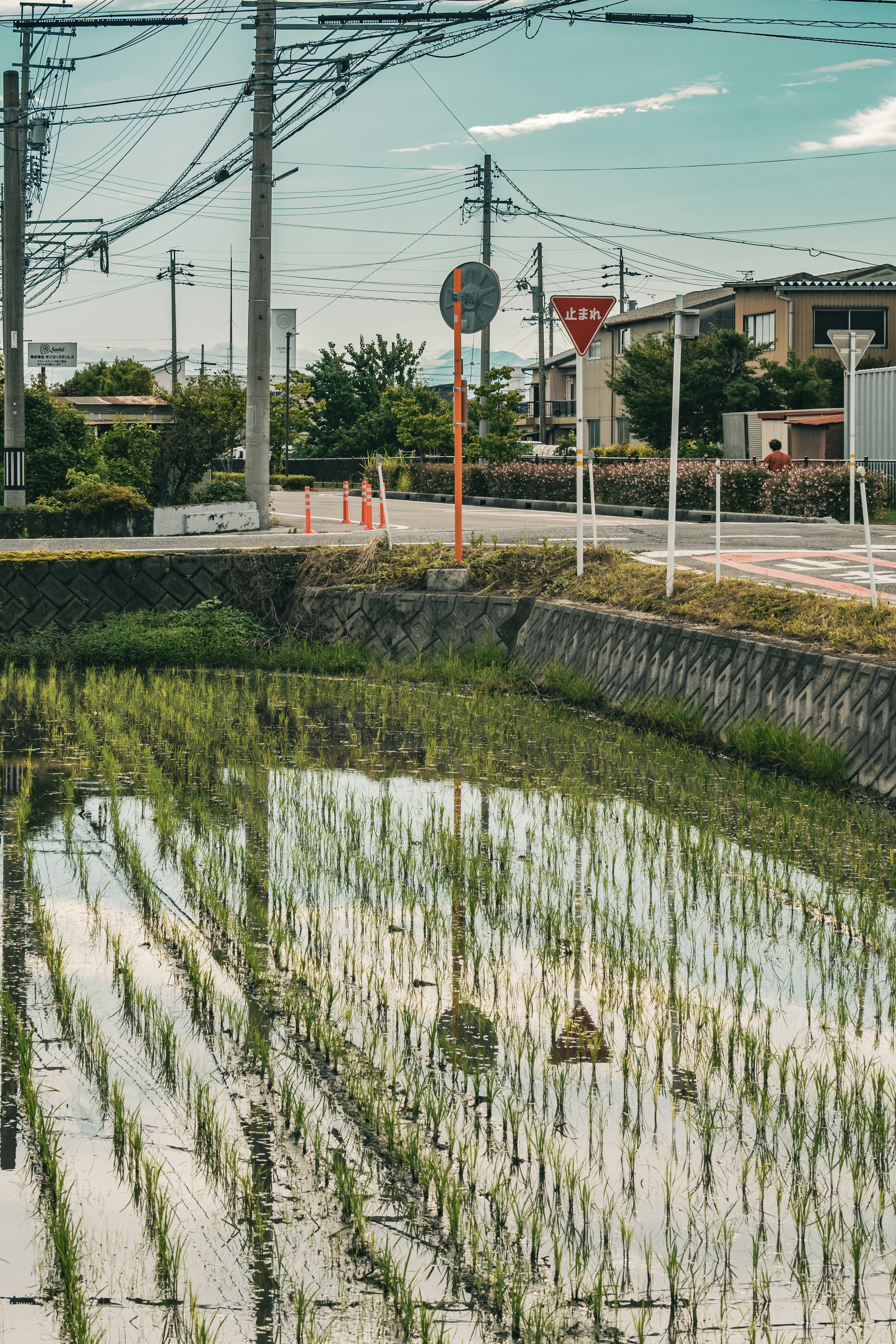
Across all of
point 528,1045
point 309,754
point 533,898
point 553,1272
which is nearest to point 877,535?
point 309,754

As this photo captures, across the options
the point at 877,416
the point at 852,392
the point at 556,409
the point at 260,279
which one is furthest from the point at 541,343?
the point at 852,392

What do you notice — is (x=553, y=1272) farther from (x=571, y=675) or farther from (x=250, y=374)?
(x=250, y=374)

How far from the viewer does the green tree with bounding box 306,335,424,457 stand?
2315 inches

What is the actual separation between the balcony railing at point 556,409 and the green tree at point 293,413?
10122 millimetres

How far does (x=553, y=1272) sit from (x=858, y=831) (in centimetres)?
430

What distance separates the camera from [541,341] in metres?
51.2

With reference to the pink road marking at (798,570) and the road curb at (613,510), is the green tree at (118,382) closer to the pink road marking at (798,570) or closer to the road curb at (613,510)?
the road curb at (613,510)

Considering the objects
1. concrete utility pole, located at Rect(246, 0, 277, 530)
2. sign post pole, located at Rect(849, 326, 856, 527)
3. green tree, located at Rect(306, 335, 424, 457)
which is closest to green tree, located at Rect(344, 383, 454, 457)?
green tree, located at Rect(306, 335, 424, 457)

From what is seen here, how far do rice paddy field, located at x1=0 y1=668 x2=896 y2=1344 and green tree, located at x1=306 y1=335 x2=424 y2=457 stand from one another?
171ft

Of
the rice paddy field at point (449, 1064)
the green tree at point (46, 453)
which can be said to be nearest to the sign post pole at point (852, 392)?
the rice paddy field at point (449, 1064)

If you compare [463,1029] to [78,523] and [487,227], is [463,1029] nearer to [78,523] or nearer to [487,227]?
[78,523]

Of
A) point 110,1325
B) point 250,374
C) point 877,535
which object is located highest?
point 250,374

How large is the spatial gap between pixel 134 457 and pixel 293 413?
34.5 meters

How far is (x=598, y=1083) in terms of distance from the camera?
4.12m
